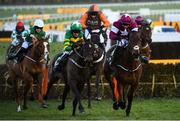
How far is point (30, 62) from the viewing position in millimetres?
14820

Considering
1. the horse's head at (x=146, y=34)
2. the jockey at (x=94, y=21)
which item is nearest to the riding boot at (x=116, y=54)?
the jockey at (x=94, y=21)

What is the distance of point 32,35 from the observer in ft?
48.1

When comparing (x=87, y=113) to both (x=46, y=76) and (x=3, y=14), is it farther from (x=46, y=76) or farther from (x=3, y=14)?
(x=3, y=14)

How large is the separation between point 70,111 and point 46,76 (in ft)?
4.42

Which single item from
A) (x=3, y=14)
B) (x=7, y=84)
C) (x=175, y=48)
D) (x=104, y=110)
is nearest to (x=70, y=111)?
(x=104, y=110)

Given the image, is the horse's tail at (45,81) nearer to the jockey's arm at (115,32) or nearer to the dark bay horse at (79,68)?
the dark bay horse at (79,68)

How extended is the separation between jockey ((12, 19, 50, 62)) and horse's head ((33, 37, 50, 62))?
15 centimetres

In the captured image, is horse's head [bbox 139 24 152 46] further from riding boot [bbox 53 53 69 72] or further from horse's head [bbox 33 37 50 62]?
horse's head [bbox 33 37 50 62]

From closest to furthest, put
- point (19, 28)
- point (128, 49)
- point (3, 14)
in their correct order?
point (128, 49), point (19, 28), point (3, 14)

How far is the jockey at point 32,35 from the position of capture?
1470 cm

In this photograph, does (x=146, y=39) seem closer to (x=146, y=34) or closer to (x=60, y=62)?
(x=146, y=34)

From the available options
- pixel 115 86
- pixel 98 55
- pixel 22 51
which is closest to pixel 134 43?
pixel 98 55

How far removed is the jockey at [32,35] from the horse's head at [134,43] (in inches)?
104

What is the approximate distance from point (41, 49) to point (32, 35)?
1.45 ft
